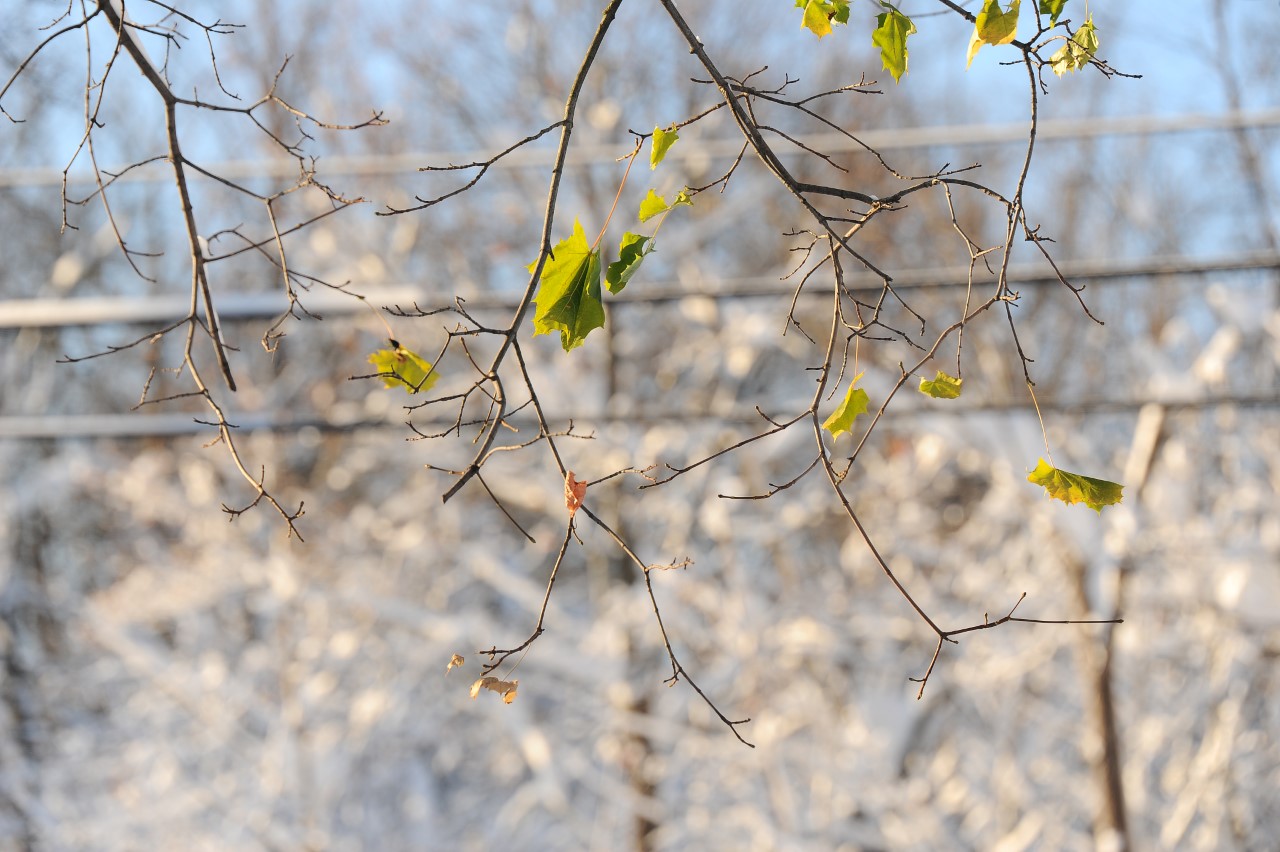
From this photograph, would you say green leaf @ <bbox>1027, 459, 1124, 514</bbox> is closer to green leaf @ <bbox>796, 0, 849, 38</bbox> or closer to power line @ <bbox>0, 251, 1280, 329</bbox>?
green leaf @ <bbox>796, 0, 849, 38</bbox>

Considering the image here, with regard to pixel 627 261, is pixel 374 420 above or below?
above

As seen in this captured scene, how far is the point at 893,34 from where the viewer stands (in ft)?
4.12

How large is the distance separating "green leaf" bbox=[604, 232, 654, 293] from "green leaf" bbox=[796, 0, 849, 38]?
0.87ft

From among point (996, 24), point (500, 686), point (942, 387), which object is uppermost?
point (996, 24)

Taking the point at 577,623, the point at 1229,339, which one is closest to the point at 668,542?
the point at 577,623

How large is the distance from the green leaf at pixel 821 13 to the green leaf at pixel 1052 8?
19cm

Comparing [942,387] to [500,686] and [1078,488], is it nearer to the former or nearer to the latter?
[1078,488]

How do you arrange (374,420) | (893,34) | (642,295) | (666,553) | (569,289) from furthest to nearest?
(666,553) → (374,420) → (642,295) → (893,34) → (569,289)

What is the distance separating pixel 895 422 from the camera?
19.6ft

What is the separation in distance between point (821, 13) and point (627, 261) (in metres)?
0.32

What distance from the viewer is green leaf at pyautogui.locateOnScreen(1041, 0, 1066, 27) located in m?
1.20

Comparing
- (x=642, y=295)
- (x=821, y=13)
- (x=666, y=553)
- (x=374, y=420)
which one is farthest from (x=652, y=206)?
(x=666, y=553)

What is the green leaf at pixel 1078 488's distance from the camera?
45.9 inches

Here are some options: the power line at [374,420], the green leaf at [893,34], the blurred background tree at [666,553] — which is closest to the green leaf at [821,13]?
the green leaf at [893,34]
